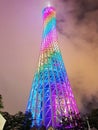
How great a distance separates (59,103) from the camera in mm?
55312

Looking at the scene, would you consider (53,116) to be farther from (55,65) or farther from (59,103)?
(55,65)

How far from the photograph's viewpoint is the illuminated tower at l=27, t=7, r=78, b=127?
54.2 meters

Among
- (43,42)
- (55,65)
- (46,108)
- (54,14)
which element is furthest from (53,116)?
(54,14)

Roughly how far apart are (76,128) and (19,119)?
757cm

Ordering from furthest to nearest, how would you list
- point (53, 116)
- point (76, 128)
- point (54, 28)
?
point (54, 28) → point (53, 116) → point (76, 128)

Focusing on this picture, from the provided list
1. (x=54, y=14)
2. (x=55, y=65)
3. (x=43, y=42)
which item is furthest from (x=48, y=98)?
(x=54, y=14)

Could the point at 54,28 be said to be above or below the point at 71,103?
above

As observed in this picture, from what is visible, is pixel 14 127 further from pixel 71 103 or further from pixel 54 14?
pixel 54 14

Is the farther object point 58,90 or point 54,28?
point 54,28

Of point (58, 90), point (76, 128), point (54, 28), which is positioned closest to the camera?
point (76, 128)

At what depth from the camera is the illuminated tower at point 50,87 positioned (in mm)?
54250

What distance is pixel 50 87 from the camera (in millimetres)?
56000

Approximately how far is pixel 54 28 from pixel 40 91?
46.6ft

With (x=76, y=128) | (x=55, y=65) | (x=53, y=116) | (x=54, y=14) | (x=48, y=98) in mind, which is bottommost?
(x=76, y=128)
